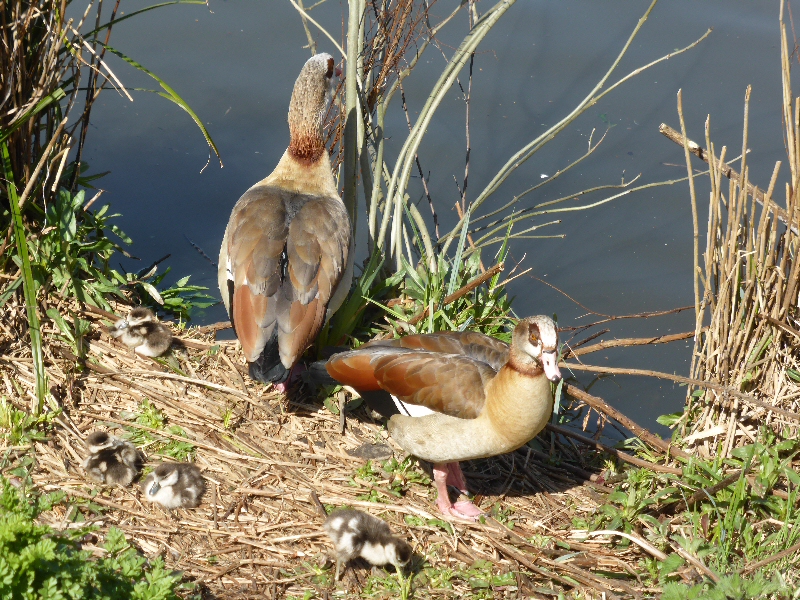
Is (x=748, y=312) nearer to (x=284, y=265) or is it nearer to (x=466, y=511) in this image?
(x=466, y=511)

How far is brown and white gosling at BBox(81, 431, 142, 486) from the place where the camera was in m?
3.82

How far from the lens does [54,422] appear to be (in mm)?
4105

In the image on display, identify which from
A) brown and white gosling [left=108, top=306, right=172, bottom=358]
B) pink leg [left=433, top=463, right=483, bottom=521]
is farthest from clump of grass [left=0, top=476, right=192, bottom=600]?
brown and white gosling [left=108, top=306, right=172, bottom=358]

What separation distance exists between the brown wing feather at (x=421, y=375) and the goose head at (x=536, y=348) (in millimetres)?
293

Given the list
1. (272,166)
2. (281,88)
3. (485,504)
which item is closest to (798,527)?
(485,504)

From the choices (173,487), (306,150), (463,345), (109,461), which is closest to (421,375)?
(463,345)

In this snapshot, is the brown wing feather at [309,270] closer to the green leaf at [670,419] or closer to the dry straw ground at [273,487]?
the dry straw ground at [273,487]

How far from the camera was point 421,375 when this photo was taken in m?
3.97

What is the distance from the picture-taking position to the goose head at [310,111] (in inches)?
204

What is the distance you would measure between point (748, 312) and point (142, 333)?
3210 millimetres

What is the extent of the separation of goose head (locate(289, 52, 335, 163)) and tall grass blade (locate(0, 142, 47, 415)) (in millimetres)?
1710

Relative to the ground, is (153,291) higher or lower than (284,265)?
lower

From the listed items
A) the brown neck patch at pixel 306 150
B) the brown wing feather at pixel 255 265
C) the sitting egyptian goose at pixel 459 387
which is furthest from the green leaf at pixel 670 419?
the brown neck patch at pixel 306 150

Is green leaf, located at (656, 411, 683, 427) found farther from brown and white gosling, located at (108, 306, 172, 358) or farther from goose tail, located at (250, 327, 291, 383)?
brown and white gosling, located at (108, 306, 172, 358)
